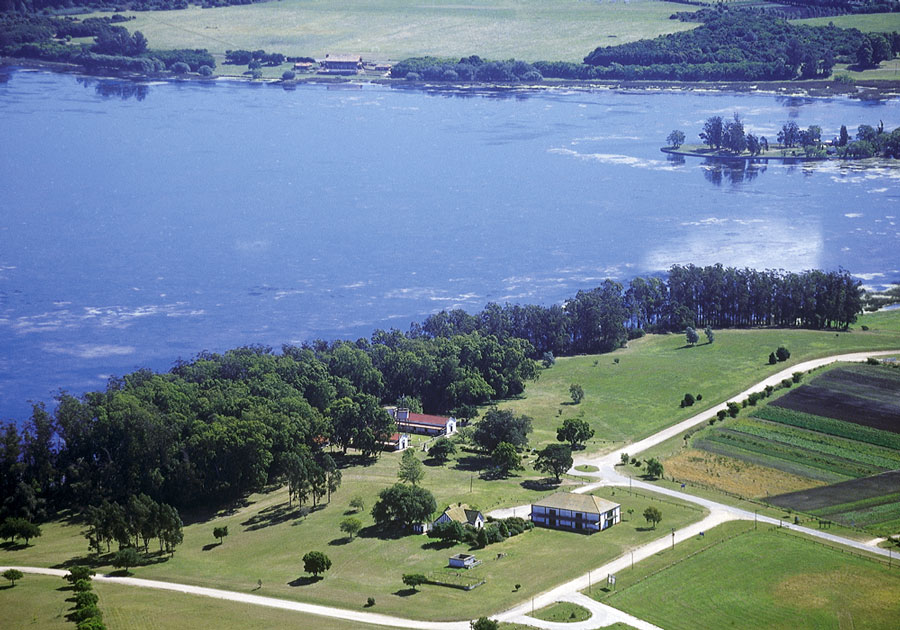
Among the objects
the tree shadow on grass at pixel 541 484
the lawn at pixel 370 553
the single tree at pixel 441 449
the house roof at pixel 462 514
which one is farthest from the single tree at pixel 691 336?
the house roof at pixel 462 514

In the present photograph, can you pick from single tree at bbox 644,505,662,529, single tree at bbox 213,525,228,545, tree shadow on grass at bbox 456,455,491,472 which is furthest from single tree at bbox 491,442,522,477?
single tree at bbox 213,525,228,545

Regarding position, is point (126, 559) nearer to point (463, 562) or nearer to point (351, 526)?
point (351, 526)

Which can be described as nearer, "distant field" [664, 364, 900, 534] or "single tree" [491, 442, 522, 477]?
"distant field" [664, 364, 900, 534]

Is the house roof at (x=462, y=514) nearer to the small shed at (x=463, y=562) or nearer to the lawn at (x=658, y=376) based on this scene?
the small shed at (x=463, y=562)

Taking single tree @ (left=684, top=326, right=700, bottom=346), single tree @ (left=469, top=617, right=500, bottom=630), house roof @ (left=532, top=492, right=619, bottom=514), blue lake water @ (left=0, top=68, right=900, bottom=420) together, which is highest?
blue lake water @ (left=0, top=68, right=900, bottom=420)

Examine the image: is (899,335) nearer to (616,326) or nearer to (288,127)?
(616,326)

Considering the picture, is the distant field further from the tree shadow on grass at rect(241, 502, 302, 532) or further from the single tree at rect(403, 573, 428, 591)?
the tree shadow on grass at rect(241, 502, 302, 532)
